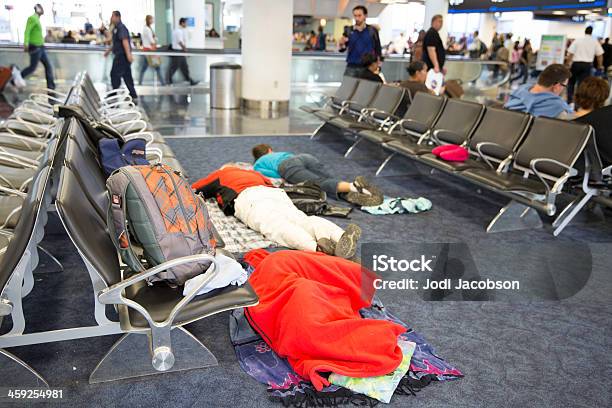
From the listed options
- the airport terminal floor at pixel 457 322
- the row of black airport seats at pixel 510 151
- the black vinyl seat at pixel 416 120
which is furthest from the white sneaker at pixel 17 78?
the airport terminal floor at pixel 457 322

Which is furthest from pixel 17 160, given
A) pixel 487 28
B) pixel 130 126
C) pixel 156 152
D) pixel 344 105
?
pixel 487 28

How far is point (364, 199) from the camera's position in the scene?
493 centimetres

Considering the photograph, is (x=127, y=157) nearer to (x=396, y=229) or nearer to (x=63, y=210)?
(x=63, y=210)

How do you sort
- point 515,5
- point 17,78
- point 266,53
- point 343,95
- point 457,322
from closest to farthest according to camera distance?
point 457,322 → point 343,95 → point 515,5 → point 266,53 → point 17,78

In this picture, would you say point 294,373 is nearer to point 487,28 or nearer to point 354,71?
point 354,71

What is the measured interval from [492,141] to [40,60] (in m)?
9.51

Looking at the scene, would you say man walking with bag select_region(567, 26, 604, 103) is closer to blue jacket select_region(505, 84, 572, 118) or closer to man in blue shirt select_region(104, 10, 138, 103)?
blue jacket select_region(505, 84, 572, 118)

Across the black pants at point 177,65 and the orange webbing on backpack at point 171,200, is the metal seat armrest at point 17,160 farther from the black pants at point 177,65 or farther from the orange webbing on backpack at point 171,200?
the black pants at point 177,65

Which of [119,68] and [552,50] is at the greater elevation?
[552,50]

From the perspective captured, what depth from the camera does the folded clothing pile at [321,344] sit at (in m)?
2.44

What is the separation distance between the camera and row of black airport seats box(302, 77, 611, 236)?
14.3ft

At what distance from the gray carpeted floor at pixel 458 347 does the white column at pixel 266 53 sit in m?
6.56

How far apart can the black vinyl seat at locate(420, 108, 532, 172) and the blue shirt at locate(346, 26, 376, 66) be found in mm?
3486

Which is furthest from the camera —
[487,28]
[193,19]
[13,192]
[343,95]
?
[487,28]
